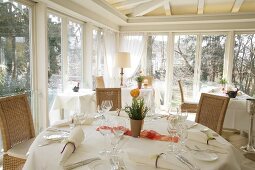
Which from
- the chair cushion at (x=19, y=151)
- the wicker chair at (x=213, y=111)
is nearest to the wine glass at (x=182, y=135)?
the wicker chair at (x=213, y=111)

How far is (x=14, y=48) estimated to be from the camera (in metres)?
3.09

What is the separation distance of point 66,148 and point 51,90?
273 cm

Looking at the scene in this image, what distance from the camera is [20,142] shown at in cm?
214

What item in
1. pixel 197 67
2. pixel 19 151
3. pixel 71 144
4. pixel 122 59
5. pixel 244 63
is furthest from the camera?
pixel 197 67

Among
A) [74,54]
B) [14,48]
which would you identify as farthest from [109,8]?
[14,48]

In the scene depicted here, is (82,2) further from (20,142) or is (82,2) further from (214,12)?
(214,12)

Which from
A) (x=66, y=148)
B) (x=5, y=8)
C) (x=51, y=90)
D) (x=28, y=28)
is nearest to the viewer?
(x=66, y=148)

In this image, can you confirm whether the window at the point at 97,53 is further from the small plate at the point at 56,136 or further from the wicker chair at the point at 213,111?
the small plate at the point at 56,136

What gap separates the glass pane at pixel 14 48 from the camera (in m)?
2.89

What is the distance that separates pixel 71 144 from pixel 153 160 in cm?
50

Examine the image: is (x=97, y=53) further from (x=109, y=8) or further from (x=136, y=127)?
(x=136, y=127)

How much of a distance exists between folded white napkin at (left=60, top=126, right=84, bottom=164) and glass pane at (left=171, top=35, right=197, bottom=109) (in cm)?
472

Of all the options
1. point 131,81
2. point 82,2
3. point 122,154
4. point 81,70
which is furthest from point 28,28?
point 131,81

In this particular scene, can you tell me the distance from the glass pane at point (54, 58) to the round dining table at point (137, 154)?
2.26m
